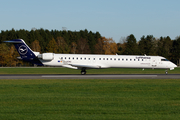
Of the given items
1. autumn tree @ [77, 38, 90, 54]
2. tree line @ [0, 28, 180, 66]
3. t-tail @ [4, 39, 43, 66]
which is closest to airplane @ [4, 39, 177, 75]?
t-tail @ [4, 39, 43, 66]

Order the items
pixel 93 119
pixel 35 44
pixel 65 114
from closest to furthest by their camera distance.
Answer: pixel 93 119, pixel 65 114, pixel 35 44

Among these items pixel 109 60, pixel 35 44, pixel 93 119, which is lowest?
pixel 93 119

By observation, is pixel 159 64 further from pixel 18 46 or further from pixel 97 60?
pixel 18 46

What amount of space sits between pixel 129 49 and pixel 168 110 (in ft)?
286

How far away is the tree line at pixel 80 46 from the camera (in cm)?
9569

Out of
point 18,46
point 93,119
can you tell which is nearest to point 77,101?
point 93,119

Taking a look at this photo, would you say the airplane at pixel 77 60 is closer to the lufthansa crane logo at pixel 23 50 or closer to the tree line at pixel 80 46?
the lufthansa crane logo at pixel 23 50

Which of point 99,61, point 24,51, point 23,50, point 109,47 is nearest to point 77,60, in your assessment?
point 99,61

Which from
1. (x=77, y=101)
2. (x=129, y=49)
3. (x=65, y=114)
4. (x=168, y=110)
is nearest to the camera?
(x=65, y=114)

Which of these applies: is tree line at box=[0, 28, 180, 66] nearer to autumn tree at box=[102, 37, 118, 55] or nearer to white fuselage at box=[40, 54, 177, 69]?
autumn tree at box=[102, 37, 118, 55]

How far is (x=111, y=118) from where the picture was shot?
9320 mm

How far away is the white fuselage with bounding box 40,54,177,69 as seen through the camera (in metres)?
34.7

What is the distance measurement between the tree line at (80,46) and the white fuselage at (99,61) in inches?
2358

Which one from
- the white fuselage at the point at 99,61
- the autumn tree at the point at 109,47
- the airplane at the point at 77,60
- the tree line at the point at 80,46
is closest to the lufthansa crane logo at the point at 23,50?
the airplane at the point at 77,60
